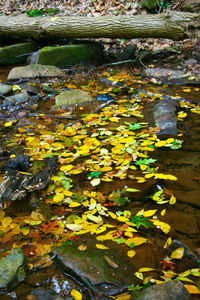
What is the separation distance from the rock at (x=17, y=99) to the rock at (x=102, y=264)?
3709 millimetres

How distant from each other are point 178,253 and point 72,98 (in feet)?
12.2

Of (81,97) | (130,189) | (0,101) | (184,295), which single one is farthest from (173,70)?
(184,295)

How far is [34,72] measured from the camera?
6504 mm

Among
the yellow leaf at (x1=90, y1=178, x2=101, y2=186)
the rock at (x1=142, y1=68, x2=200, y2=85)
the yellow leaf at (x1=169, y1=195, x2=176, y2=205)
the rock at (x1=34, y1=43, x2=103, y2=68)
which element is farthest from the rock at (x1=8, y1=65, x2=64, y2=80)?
the yellow leaf at (x1=169, y1=195, x2=176, y2=205)

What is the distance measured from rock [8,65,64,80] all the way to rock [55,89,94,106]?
1.63m

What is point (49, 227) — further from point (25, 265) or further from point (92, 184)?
point (92, 184)

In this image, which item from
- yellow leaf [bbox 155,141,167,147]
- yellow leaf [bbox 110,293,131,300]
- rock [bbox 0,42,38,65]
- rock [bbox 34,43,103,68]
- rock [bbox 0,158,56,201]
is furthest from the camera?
rock [bbox 0,42,38,65]

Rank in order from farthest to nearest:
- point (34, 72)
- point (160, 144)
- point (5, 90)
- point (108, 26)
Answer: point (108, 26), point (34, 72), point (5, 90), point (160, 144)

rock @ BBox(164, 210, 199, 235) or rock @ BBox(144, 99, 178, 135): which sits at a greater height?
rock @ BBox(144, 99, 178, 135)

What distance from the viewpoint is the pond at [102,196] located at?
6.44 ft

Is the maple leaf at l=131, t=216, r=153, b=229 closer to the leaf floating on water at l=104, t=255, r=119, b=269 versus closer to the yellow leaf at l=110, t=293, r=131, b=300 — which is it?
the leaf floating on water at l=104, t=255, r=119, b=269

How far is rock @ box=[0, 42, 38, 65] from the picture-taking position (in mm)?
7484

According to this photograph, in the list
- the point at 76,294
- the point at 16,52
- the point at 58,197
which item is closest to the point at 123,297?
the point at 76,294

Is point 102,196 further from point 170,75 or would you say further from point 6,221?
point 170,75
